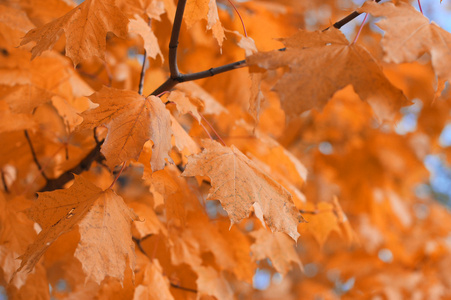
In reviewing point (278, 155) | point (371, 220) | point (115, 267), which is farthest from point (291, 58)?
point (371, 220)

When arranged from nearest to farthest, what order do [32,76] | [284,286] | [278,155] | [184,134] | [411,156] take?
[184,134] < [32,76] < [278,155] < [411,156] < [284,286]

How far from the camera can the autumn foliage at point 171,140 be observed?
28.4 inches

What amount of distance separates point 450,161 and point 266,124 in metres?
2.51

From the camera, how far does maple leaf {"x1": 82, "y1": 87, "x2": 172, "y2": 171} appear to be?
0.73 m

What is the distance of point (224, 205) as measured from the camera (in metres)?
0.76

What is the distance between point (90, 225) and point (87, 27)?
40cm

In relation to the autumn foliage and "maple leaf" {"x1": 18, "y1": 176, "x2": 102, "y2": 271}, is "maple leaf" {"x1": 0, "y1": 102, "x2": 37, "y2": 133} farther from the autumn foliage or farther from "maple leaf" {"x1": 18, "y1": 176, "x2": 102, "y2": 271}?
"maple leaf" {"x1": 18, "y1": 176, "x2": 102, "y2": 271}

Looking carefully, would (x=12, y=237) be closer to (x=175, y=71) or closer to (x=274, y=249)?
(x=175, y=71)

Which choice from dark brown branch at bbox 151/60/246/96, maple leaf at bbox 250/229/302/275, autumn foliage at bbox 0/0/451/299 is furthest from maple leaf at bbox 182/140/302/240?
maple leaf at bbox 250/229/302/275

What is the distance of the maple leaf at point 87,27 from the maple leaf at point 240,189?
0.30 metres

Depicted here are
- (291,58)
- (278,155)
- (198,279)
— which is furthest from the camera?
(278,155)

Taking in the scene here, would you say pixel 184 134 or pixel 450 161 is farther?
pixel 450 161

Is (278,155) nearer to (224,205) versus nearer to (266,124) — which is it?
(266,124)

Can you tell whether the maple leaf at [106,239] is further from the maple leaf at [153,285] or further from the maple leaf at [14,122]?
the maple leaf at [14,122]
